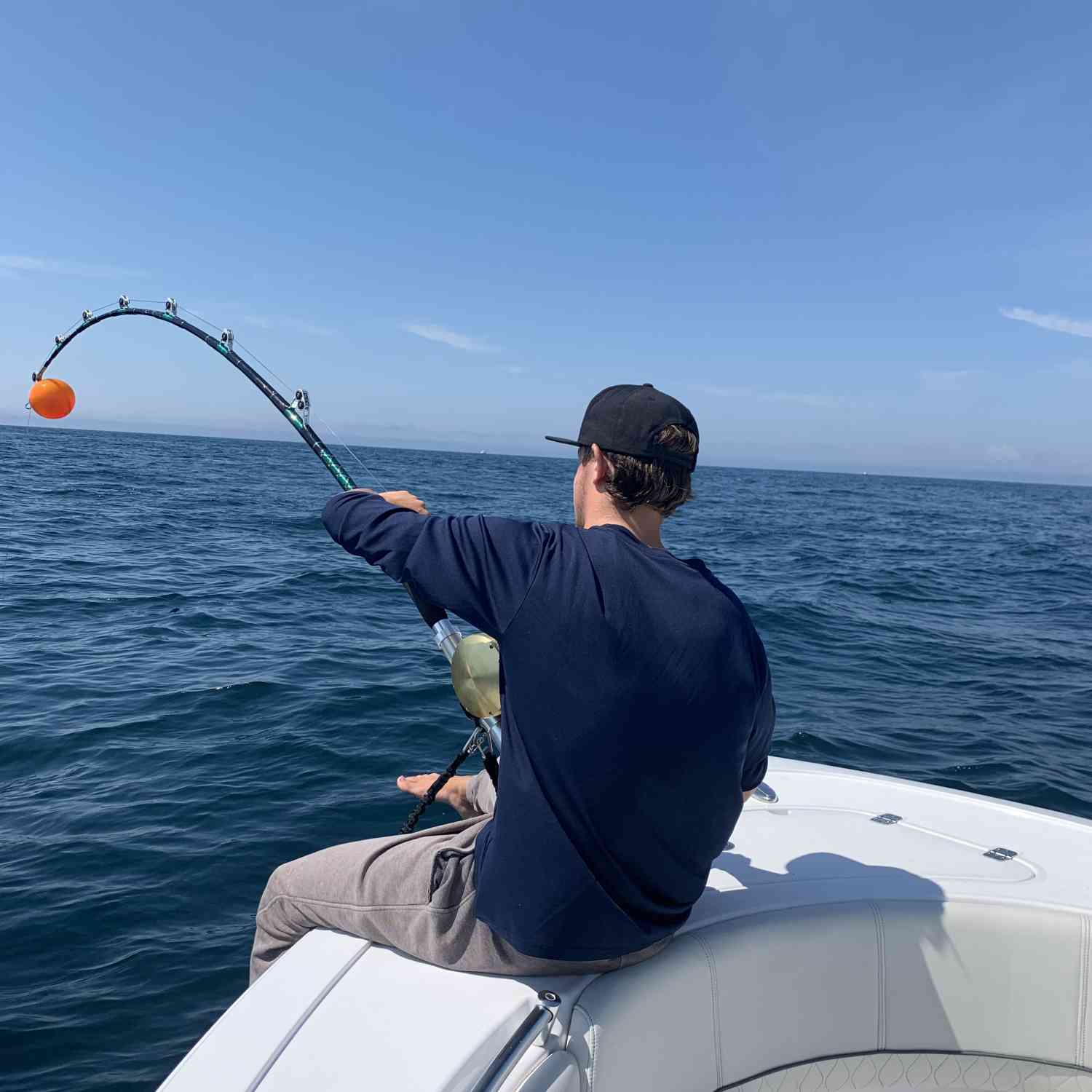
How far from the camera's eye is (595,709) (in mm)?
1469

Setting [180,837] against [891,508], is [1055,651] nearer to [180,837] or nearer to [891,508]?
[180,837]

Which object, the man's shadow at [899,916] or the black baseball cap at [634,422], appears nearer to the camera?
the black baseball cap at [634,422]

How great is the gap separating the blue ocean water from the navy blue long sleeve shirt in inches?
87.3

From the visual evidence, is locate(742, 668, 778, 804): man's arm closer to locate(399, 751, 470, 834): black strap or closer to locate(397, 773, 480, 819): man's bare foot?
locate(399, 751, 470, 834): black strap

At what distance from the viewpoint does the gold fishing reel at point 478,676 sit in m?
2.25

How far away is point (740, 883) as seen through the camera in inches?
89.9

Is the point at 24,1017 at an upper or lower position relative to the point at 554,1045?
lower

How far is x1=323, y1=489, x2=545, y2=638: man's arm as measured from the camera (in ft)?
4.96

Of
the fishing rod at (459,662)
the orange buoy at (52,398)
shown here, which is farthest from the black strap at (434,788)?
the orange buoy at (52,398)

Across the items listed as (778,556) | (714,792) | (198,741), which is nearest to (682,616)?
(714,792)

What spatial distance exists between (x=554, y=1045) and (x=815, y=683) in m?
6.67

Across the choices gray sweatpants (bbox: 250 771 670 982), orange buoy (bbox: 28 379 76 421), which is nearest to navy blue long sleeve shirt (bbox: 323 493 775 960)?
gray sweatpants (bbox: 250 771 670 982)

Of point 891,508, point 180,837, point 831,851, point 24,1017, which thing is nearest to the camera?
point 831,851

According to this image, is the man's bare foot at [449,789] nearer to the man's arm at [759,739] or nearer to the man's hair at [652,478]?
the man's arm at [759,739]
